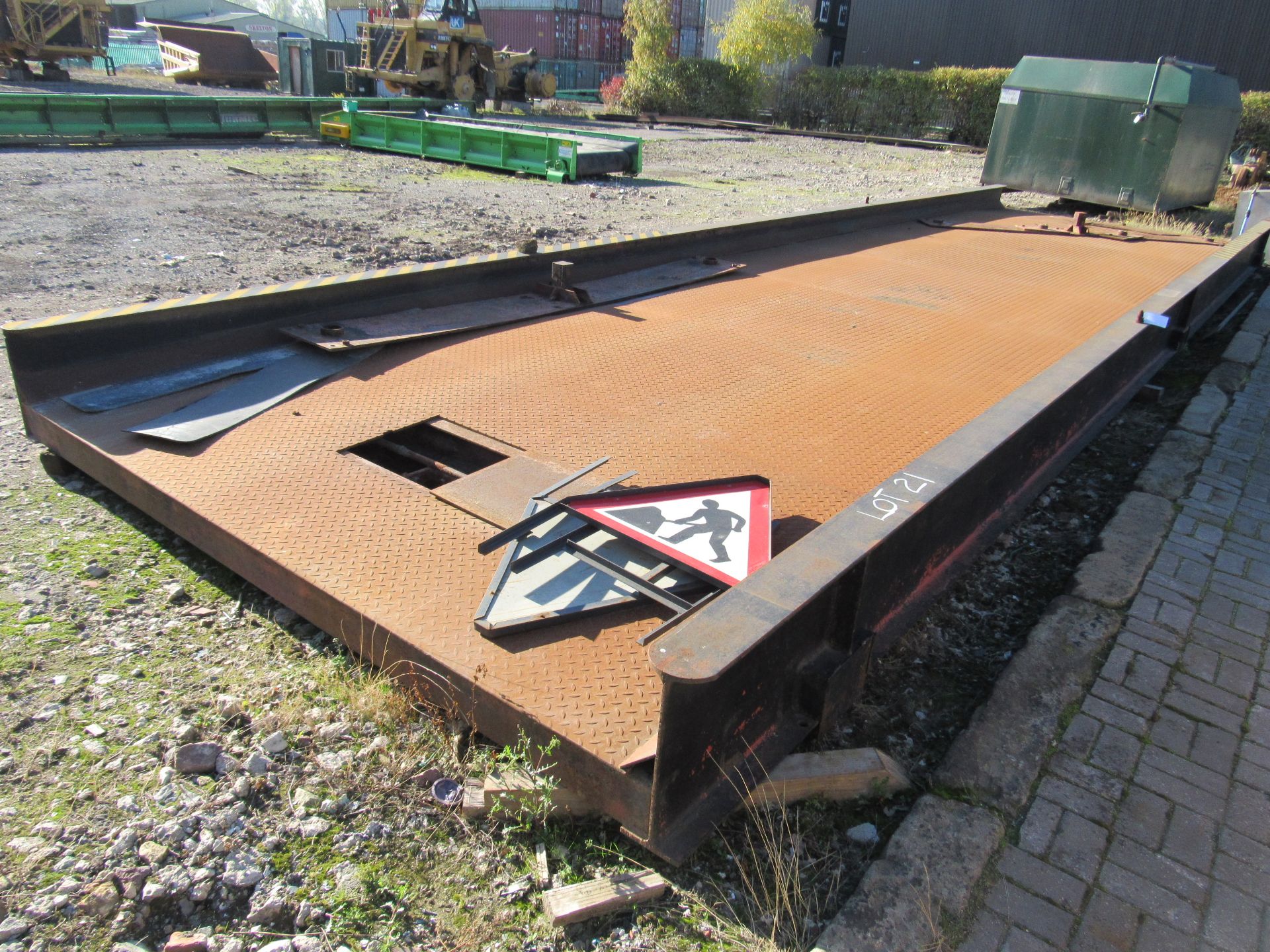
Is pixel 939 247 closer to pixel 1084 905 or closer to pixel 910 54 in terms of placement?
pixel 1084 905

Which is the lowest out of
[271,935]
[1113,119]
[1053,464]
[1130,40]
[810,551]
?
[271,935]

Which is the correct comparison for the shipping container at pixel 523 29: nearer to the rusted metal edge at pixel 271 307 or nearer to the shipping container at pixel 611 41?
the shipping container at pixel 611 41

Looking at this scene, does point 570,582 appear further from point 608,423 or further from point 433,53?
point 433,53

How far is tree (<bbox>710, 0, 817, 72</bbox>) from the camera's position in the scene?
33.8 m

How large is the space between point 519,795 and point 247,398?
8.06ft

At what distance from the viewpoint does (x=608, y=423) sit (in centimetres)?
392

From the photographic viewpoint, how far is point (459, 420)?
387 centimetres

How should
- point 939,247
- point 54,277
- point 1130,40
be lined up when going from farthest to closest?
1. point 1130,40
2. point 939,247
3. point 54,277

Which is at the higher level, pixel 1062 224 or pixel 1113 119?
pixel 1113 119

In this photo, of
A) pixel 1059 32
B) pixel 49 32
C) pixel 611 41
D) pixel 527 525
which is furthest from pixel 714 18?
pixel 527 525

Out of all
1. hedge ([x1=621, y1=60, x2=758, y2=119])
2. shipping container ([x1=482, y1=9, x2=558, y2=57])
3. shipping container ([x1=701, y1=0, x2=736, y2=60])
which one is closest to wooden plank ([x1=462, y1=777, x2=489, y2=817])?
hedge ([x1=621, y1=60, x2=758, y2=119])

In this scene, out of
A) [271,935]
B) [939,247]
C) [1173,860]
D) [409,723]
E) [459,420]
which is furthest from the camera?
[939,247]

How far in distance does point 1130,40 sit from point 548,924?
39.4m

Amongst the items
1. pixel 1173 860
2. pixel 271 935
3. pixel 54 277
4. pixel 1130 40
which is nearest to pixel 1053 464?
pixel 1173 860
